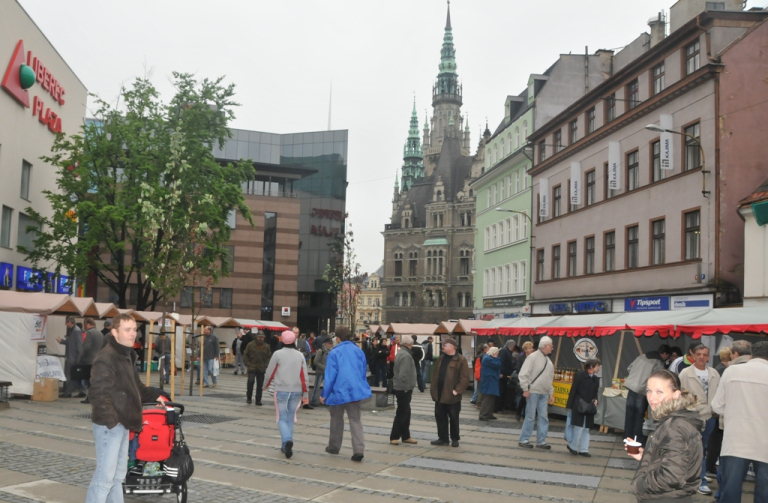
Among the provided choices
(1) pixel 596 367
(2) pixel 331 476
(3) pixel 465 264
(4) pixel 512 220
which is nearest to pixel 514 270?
(4) pixel 512 220

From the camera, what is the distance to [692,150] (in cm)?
2884

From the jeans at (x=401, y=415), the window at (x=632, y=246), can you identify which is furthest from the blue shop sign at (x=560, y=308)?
the jeans at (x=401, y=415)

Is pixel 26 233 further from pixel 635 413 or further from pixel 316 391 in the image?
pixel 635 413

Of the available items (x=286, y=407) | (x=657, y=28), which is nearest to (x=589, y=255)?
(x=657, y=28)

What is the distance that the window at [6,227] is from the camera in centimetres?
3262

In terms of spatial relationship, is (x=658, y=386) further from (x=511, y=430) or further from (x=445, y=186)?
(x=445, y=186)

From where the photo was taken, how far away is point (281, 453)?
12078mm

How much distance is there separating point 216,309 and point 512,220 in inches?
1148

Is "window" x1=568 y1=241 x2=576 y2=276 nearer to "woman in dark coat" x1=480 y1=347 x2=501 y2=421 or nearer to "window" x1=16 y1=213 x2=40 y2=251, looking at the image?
"woman in dark coat" x1=480 y1=347 x2=501 y2=421

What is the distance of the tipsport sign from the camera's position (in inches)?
1241

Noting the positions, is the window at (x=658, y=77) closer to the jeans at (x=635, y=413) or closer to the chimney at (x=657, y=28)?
the chimney at (x=657, y=28)

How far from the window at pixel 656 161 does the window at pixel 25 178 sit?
26.4 meters

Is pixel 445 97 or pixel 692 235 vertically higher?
pixel 445 97

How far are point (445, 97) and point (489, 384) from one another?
14572 centimetres
